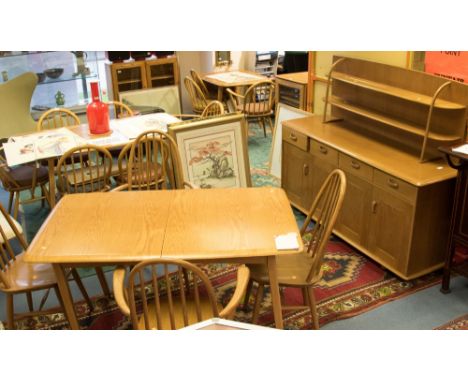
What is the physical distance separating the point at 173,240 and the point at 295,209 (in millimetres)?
2125

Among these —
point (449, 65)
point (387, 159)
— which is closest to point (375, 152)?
point (387, 159)

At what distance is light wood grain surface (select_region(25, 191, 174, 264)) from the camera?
83.1 inches

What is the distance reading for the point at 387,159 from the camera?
10.4ft

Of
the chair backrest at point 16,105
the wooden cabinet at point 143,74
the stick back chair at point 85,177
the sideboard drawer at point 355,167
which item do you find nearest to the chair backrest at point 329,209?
the sideboard drawer at point 355,167

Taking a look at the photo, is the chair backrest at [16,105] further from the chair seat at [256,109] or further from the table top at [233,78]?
the chair seat at [256,109]

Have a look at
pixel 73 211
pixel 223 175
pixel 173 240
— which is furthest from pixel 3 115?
pixel 173 240

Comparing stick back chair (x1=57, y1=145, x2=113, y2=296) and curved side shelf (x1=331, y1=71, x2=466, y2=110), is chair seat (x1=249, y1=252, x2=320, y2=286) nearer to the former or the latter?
stick back chair (x1=57, y1=145, x2=113, y2=296)

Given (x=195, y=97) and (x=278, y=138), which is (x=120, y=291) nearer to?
(x=278, y=138)

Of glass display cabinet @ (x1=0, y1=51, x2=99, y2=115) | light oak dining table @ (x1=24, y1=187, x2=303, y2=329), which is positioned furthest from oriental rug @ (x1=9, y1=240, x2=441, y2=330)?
glass display cabinet @ (x1=0, y1=51, x2=99, y2=115)

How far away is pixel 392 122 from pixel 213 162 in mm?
1329

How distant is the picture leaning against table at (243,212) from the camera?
2.20 meters

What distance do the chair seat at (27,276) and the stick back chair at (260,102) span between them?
143 inches
